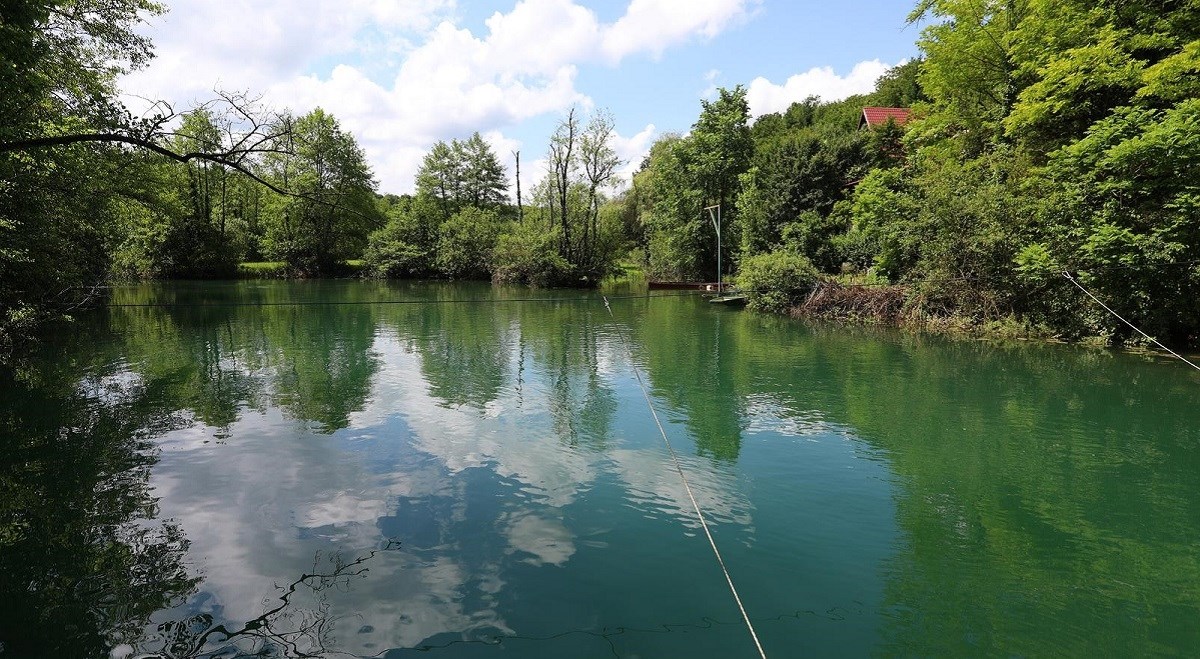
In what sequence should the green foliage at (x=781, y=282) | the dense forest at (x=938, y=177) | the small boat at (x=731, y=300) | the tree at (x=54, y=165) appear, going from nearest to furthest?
the tree at (x=54, y=165) < the dense forest at (x=938, y=177) < the green foliage at (x=781, y=282) < the small boat at (x=731, y=300)

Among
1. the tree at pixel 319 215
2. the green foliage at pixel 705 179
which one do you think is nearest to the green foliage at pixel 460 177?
the tree at pixel 319 215

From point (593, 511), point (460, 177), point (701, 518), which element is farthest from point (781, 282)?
point (460, 177)

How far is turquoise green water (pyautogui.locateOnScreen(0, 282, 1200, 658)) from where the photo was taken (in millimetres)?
4383

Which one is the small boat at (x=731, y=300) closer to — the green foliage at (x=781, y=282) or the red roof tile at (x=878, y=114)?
the green foliage at (x=781, y=282)

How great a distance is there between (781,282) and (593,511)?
20.4 metres

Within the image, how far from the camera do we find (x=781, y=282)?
25.0 m

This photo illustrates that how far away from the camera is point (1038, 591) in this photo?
4.83m

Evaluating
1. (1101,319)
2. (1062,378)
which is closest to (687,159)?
(1101,319)

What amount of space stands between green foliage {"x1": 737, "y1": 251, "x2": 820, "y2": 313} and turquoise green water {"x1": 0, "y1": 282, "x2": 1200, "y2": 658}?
11558 millimetres

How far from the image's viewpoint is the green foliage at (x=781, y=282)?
24.9 metres

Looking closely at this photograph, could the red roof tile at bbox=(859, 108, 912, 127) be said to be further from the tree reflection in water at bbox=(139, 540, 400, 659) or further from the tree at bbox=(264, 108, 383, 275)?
the tree reflection in water at bbox=(139, 540, 400, 659)

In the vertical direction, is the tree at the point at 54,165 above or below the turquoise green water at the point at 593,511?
above

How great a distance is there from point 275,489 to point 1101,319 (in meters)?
18.7

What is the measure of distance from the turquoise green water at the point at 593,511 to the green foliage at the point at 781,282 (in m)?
11.6
